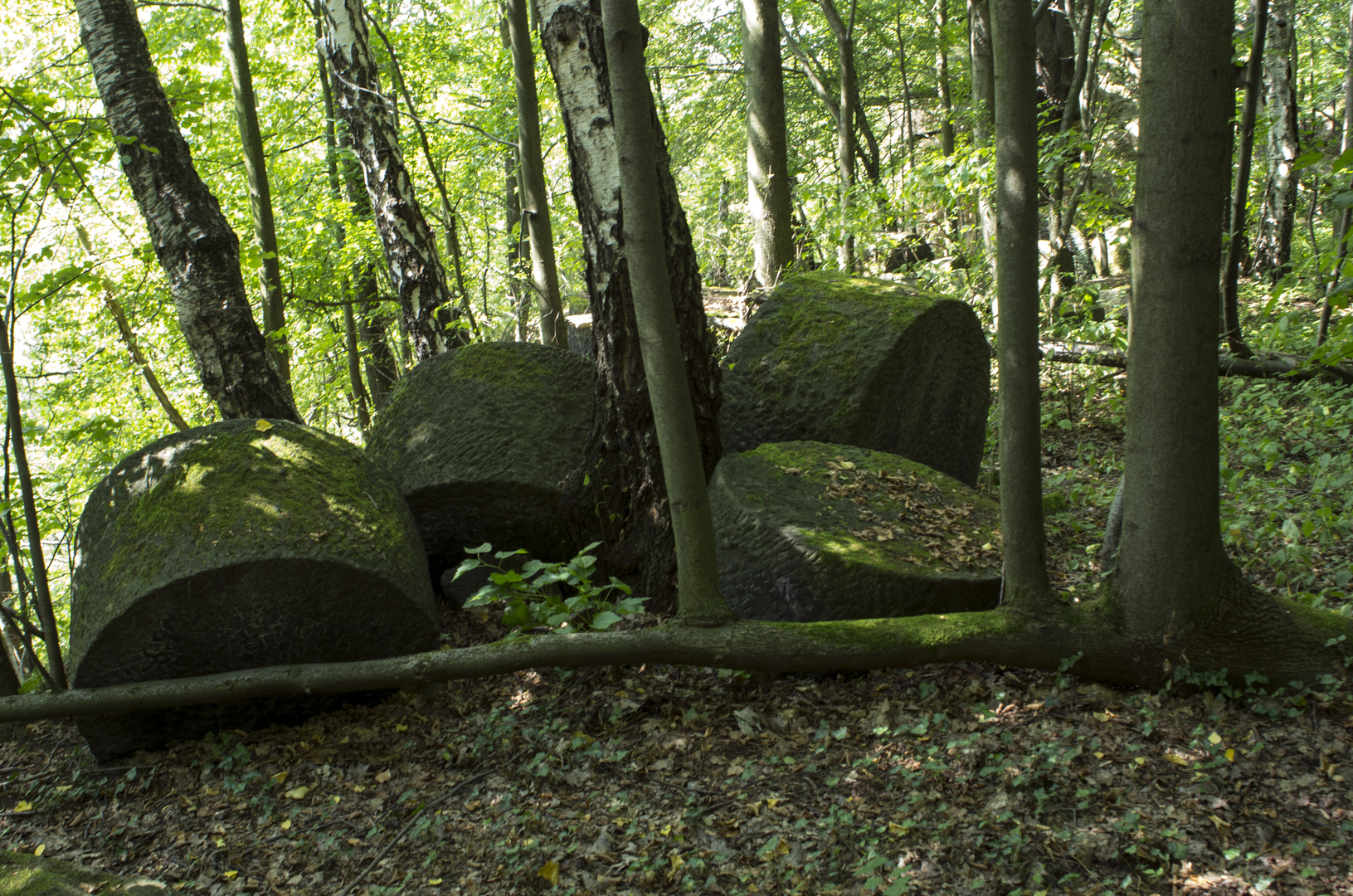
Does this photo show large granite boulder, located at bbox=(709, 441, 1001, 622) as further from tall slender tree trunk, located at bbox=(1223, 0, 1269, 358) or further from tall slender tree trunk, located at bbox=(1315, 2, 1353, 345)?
tall slender tree trunk, located at bbox=(1223, 0, 1269, 358)

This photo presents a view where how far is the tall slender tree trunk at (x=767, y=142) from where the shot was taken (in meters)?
8.95

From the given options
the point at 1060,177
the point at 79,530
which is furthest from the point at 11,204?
the point at 1060,177

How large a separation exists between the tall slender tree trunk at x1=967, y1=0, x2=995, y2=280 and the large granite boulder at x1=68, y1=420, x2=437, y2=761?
5994 mm

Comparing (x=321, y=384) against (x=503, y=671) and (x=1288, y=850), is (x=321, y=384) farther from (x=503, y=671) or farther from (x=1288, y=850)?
(x=1288, y=850)

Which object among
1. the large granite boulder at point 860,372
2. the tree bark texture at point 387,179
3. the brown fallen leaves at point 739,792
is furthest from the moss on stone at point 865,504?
the tree bark texture at point 387,179

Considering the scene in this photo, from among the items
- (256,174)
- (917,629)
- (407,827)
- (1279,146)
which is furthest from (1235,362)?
(256,174)

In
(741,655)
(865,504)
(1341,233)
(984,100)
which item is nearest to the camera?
(741,655)

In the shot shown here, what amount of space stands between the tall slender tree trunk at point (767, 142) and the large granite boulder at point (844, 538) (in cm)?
467

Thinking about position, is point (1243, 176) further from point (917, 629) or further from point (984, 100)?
A: point (917, 629)

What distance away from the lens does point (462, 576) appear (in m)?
4.92

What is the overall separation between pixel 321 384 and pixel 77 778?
8675 mm

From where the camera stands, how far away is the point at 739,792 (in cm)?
304

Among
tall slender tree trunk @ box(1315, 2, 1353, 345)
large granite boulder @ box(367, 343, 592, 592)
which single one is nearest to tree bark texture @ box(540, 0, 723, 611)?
large granite boulder @ box(367, 343, 592, 592)

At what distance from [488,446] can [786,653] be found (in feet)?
7.23
